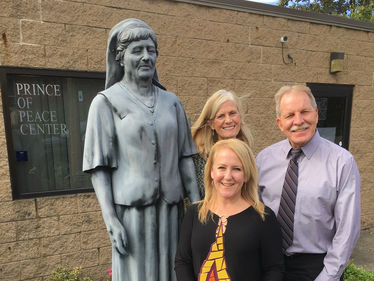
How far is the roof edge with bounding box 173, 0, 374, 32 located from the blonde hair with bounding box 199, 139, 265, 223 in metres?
2.83

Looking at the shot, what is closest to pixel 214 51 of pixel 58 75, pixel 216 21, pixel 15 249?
pixel 216 21

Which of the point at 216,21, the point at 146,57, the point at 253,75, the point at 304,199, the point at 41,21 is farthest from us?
the point at 253,75

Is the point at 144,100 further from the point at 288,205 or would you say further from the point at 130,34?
the point at 288,205

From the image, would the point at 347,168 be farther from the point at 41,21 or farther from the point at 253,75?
the point at 41,21

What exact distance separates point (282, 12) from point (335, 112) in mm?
2071

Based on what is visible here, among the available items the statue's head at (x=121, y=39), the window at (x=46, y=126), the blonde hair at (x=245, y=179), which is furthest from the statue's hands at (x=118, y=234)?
the window at (x=46, y=126)

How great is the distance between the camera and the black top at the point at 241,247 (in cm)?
135

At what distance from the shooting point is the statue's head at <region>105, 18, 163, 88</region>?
1.42 meters

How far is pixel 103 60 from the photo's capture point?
11.1ft

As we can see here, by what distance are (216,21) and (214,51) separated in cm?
40

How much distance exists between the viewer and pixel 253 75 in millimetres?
4242

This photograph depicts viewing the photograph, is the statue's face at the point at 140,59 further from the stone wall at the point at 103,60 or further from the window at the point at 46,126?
the window at the point at 46,126

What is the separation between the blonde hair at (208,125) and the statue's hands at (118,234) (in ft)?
2.53

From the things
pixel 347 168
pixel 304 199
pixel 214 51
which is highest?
pixel 214 51
